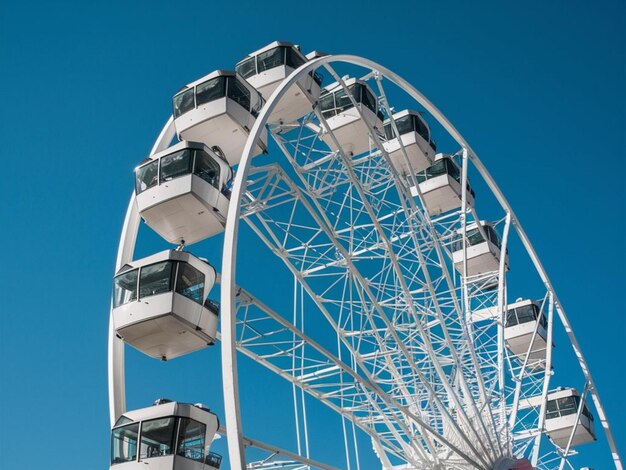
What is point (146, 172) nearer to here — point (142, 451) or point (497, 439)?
point (142, 451)

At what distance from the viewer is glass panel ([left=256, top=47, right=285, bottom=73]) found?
17.3 meters

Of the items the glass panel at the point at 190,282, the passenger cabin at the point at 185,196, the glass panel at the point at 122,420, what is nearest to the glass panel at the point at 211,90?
the passenger cabin at the point at 185,196

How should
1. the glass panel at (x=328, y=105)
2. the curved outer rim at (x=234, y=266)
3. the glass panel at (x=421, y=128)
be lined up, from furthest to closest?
the glass panel at (x=421, y=128) < the glass panel at (x=328, y=105) < the curved outer rim at (x=234, y=266)

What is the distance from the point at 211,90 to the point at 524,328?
44.8 feet

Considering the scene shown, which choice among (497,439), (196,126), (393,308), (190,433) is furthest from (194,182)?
(497,439)

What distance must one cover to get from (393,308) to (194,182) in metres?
6.28

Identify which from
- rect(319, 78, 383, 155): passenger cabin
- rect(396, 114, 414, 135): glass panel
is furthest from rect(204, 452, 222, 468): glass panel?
rect(396, 114, 414, 135): glass panel

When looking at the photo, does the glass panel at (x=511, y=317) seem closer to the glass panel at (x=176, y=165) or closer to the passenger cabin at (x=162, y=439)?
the glass panel at (x=176, y=165)

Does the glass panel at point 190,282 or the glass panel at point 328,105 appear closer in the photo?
the glass panel at point 190,282

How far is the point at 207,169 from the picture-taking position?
539 inches

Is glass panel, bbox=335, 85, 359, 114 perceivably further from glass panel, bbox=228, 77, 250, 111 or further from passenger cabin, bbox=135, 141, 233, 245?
passenger cabin, bbox=135, 141, 233, 245

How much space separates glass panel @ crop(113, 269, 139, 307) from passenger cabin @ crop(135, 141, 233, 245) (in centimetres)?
87

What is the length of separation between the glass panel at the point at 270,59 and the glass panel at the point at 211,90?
90.5 inches

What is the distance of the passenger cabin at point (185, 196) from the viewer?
43.9ft
